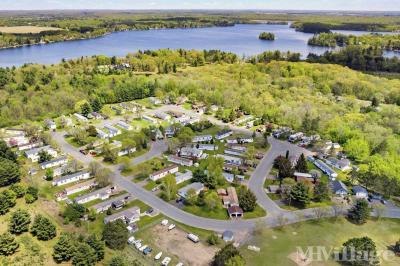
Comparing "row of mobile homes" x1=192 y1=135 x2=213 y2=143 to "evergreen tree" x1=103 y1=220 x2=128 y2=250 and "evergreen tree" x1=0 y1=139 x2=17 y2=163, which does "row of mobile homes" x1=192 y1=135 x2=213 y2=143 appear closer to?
"evergreen tree" x1=103 y1=220 x2=128 y2=250

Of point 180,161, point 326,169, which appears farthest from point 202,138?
point 326,169

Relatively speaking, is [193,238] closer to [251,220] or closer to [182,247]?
[182,247]

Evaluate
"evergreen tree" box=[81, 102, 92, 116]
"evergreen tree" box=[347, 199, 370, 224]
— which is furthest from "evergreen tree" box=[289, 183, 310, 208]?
"evergreen tree" box=[81, 102, 92, 116]

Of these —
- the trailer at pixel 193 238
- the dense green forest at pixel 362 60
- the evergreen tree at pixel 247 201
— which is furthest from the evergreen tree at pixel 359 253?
the dense green forest at pixel 362 60

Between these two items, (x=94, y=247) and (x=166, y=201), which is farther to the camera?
(x=166, y=201)

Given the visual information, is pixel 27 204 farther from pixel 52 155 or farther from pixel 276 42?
pixel 276 42

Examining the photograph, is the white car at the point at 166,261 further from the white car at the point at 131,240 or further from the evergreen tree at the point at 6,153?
the evergreen tree at the point at 6,153

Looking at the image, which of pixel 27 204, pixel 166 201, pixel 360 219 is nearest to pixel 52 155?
pixel 27 204
